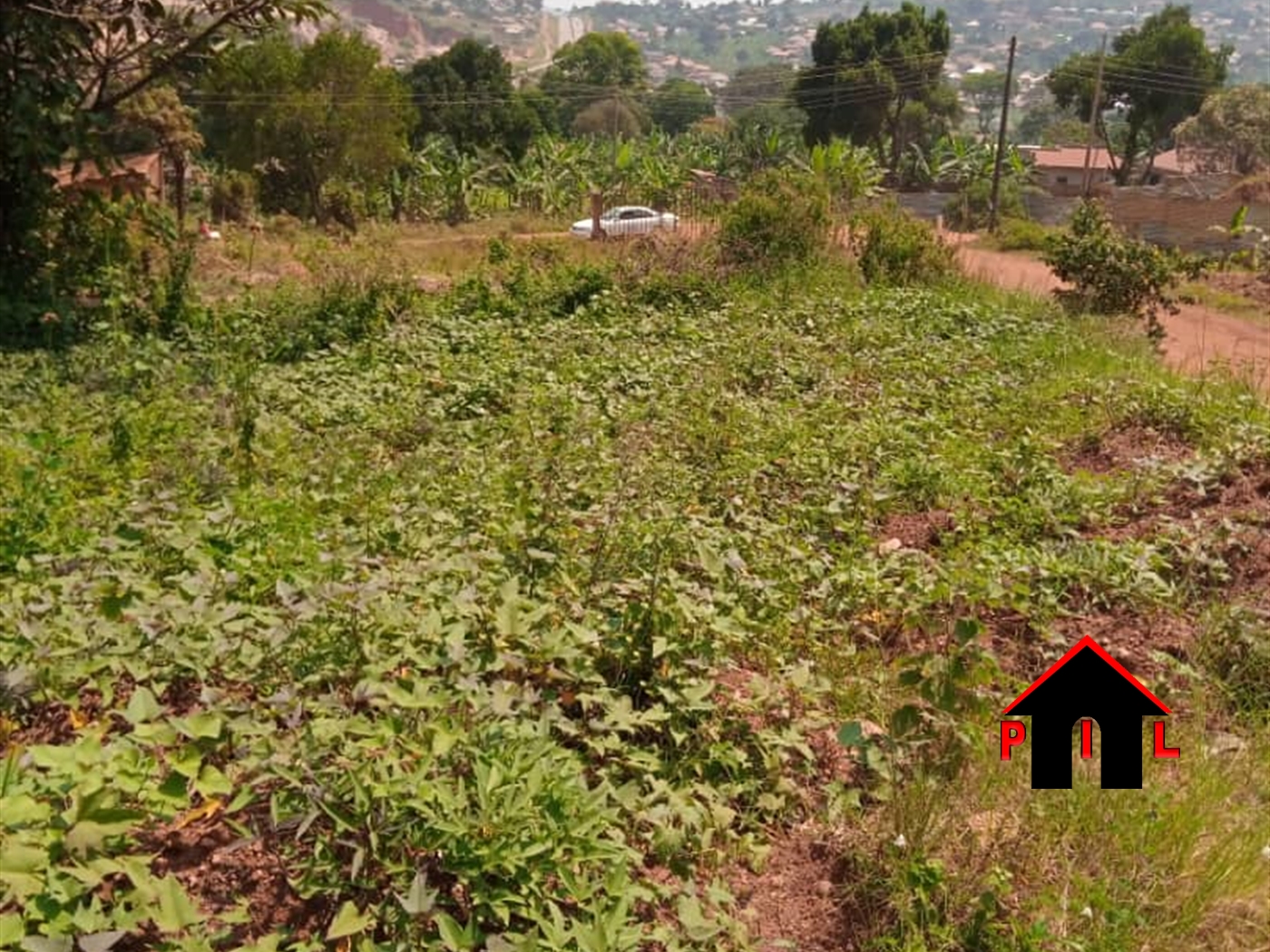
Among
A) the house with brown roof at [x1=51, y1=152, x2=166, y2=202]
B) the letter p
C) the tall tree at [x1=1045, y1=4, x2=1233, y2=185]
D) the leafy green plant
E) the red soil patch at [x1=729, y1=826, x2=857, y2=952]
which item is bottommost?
the leafy green plant

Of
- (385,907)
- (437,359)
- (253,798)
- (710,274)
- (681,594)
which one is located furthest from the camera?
(710,274)

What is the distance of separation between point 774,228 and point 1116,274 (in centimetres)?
399

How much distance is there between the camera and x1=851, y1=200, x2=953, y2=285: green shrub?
436 inches

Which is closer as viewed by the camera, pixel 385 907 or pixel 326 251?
pixel 385 907

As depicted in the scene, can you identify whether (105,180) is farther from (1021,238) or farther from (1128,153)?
(1128,153)

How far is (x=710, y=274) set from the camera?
1012 centimetres

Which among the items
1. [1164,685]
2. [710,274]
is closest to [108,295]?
[710,274]

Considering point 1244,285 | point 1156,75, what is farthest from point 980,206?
point 1244,285

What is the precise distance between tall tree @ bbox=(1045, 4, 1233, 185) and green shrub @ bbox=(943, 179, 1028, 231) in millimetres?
6531

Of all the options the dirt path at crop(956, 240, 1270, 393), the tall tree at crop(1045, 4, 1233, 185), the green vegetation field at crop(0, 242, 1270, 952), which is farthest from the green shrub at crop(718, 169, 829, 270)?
the tall tree at crop(1045, 4, 1233, 185)

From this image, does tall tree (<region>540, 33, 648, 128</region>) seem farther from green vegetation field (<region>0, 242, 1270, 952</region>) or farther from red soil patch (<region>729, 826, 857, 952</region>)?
red soil patch (<region>729, 826, 857, 952</region>)

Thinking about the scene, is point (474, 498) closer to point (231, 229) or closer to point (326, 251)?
point (326, 251)

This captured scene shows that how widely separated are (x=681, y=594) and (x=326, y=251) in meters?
8.72

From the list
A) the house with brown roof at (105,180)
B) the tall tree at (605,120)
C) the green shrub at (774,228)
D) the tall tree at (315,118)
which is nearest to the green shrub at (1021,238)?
the green shrub at (774,228)
